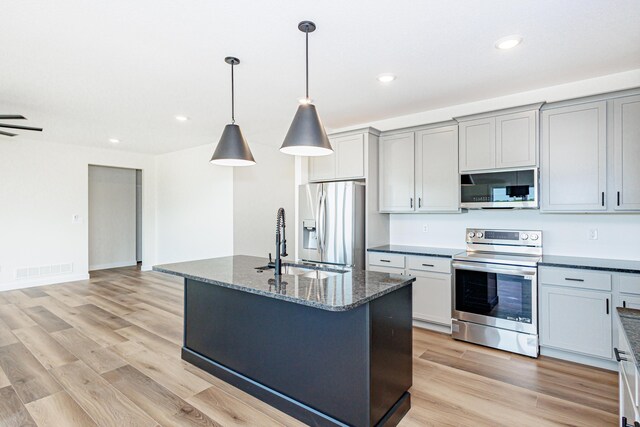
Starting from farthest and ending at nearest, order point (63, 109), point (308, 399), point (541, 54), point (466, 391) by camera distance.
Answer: point (63, 109), point (541, 54), point (466, 391), point (308, 399)

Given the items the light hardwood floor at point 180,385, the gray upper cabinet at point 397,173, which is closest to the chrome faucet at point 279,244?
the light hardwood floor at point 180,385

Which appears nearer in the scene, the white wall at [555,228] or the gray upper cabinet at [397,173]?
the white wall at [555,228]

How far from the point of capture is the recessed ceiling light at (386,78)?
305 centimetres

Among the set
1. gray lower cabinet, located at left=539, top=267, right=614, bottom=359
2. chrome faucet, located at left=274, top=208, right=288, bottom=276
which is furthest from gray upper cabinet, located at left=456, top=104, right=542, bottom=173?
chrome faucet, located at left=274, top=208, right=288, bottom=276

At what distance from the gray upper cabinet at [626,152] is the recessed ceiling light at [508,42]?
1230 mm

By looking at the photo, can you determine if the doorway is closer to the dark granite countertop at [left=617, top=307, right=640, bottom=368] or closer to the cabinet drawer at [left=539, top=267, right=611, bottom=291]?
the cabinet drawer at [left=539, top=267, right=611, bottom=291]

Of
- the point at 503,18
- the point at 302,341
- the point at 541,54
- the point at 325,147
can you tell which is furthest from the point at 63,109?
the point at 541,54

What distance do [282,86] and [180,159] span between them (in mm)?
4061

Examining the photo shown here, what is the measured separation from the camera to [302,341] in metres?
2.17

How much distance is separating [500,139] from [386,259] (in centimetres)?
176

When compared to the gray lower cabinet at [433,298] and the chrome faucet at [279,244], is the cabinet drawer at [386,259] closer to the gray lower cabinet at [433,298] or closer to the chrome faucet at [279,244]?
the gray lower cabinet at [433,298]

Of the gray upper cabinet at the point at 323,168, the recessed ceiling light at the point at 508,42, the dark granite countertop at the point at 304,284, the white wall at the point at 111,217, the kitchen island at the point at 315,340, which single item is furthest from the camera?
the white wall at the point at 111,217

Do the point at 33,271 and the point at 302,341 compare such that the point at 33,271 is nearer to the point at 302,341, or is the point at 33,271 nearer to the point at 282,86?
the point at 282,86

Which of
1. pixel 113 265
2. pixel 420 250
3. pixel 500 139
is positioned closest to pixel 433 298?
pixel 420 250
